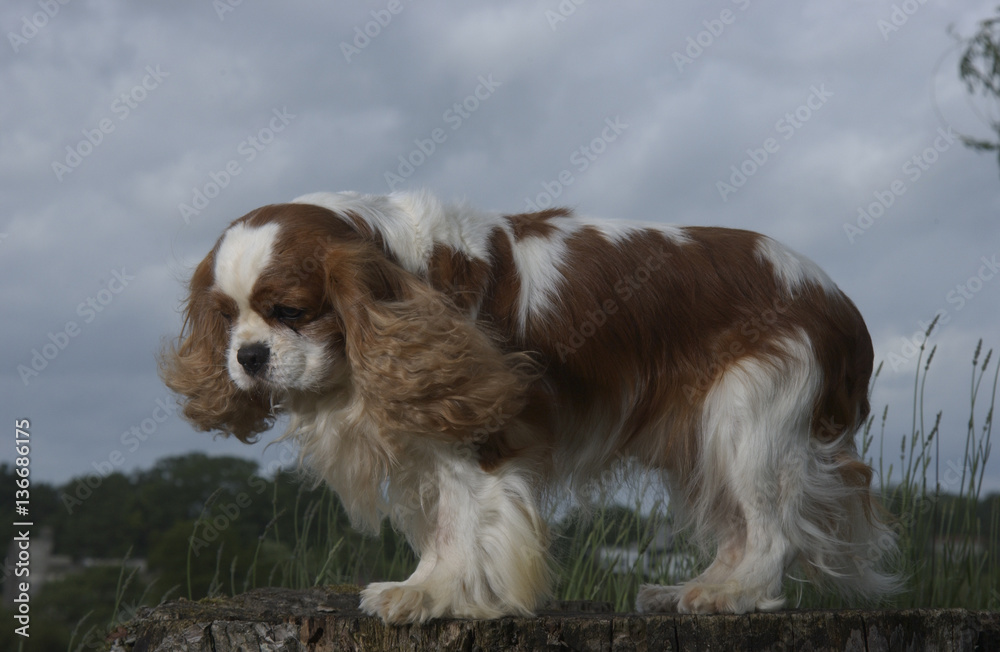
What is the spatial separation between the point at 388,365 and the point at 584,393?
781 mm

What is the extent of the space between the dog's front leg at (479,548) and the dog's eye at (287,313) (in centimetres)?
69

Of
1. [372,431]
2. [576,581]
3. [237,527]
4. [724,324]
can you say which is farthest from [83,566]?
[724,324]

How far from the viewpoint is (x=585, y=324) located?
3305 millimetres

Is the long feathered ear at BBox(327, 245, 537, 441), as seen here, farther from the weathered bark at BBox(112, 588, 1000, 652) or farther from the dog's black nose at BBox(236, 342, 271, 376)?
the weathered bark at BBox(112, 588, 1000, 652)

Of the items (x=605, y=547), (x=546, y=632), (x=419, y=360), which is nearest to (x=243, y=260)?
(x=419, y=360)

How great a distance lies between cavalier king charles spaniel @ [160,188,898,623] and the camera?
3.06m

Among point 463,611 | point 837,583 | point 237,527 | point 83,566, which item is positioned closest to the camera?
point 463,611

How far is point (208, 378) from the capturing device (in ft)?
11.5

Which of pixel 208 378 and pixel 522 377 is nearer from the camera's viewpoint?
pixel 522 377

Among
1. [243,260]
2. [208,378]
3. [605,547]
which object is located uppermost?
[243,260]

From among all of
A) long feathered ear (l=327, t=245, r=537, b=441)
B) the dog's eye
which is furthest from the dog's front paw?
the dog's eye

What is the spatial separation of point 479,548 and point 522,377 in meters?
0.61

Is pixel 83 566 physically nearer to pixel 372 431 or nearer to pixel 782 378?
pixel 372 431

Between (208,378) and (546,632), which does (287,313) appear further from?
(546,632)
